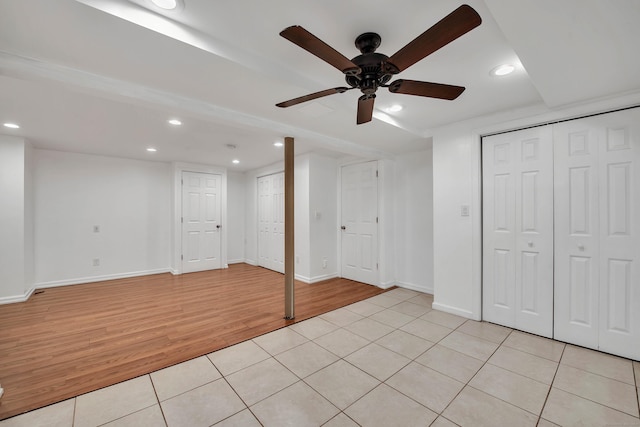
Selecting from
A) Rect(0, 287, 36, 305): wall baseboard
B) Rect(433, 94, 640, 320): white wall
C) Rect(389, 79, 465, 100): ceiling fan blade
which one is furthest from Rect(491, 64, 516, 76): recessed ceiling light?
Rect(0, 287, 36, 305): wall baseboard

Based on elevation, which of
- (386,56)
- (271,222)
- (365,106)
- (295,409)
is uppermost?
(386,56)

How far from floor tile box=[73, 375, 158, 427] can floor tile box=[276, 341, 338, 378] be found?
0.98 meters

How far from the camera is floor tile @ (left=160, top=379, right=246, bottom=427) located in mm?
1644

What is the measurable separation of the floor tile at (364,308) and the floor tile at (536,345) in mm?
1420

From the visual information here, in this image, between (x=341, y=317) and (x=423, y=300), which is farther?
(x=423, y=300)

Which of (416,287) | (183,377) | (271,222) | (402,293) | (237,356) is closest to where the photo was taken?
(183,377)

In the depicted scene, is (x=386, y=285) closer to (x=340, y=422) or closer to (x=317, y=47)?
(x=340, y=422)

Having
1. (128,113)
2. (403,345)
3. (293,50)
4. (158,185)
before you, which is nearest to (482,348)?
(403,345)

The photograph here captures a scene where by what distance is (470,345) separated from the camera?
8.45ft

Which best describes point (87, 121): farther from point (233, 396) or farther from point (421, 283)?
point (421, 283)

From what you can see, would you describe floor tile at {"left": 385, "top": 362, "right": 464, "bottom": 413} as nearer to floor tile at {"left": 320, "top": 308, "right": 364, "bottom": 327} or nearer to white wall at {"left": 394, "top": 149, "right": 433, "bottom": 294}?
floor tile at {"left": 320, "top": 308, "right": 364, "bottom": 327}

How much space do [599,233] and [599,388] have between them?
1.34 meters

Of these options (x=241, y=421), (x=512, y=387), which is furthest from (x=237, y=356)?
(x=512, y=387)

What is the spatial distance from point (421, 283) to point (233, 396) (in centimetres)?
340
